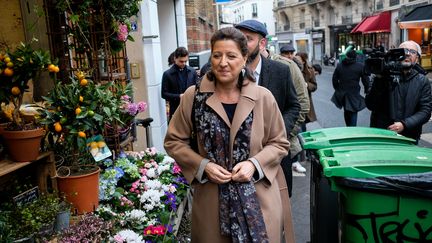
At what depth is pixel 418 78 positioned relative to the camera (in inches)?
157

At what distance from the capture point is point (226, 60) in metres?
2.21

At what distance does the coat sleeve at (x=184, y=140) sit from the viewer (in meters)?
2.26

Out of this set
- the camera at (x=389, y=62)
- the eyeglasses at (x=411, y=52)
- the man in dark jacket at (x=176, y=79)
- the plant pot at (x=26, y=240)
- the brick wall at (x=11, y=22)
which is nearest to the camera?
the plant pot at (x=26, y=240)

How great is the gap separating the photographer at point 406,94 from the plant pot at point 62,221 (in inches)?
122

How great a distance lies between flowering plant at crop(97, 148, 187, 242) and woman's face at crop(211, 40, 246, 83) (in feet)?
4.21

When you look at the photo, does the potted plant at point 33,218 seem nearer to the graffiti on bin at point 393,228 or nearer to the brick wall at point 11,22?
the graffiti on bin at point 393,228

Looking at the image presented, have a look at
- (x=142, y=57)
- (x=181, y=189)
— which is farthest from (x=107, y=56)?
(x=142, y=57)

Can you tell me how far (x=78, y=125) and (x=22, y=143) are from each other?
0.33 metres

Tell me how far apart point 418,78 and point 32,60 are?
138 inches

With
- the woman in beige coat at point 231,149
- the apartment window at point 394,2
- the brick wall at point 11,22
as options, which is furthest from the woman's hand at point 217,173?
the apartment window at point 394,2

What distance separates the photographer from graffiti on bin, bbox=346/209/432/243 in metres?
2.34

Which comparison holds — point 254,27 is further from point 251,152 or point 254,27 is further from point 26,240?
point 26,240

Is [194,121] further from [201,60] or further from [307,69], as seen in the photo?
[201,60]

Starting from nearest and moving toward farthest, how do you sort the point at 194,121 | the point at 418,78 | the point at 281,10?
the point at 194,121, the point at 418,78, the point at 281,10
